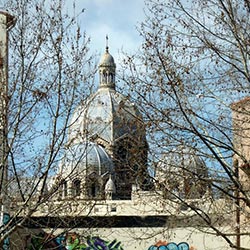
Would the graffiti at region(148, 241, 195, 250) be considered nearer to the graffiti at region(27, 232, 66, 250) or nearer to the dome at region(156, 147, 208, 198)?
the graffiti at region(27, 232, 66, 250)

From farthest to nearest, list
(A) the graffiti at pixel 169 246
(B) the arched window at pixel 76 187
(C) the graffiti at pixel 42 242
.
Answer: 1. (A) the graffiti at pixel 169 246
2. (B) the arched window at pixel 76 187
3. (C) the graffiti at pixel 42 242

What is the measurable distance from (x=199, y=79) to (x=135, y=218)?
1507 cm

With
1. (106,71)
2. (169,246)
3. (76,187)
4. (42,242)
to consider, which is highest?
(106,71)

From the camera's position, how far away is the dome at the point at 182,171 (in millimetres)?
12844

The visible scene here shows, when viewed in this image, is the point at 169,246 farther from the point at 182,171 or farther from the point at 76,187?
the point at 182,171

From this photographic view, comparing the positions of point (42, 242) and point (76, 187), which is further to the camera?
point (42, 242)

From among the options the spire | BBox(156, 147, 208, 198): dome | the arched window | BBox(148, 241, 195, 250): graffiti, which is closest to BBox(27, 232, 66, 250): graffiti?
the arched window

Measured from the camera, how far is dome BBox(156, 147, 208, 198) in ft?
42.1

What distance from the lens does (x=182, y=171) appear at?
12930 millimetres

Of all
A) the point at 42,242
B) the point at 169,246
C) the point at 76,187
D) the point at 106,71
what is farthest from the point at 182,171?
the point at 106,71

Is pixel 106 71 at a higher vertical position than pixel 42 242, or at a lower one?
higher

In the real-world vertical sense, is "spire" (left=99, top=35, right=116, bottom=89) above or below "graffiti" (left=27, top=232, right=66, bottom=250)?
above

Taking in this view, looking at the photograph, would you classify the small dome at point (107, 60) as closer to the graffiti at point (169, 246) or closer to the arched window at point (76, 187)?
the graffiti at point (169, 246)

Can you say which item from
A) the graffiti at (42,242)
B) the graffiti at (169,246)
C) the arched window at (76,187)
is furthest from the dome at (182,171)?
the graffiti at (169,246)
